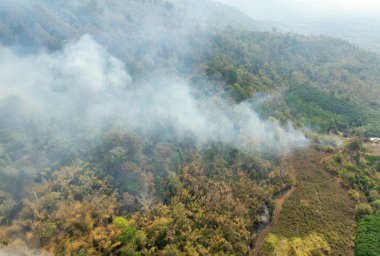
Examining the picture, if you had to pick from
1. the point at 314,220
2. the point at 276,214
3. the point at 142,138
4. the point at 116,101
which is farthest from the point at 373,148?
the point at 116,101

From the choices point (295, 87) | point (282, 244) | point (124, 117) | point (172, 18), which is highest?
point (172, 18)

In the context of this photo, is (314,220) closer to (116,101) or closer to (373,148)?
(373,148)

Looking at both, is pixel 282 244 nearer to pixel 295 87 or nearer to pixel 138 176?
pixel 138 176

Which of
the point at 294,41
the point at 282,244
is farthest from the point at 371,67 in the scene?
the point at 282,244

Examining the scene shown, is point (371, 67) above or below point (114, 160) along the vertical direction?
above

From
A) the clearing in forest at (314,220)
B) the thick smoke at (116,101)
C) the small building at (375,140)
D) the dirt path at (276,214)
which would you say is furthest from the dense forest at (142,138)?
the clearing in forest at (314,220)

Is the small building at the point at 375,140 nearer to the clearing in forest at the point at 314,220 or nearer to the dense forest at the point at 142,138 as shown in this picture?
the dense forest at the point at 142,138
